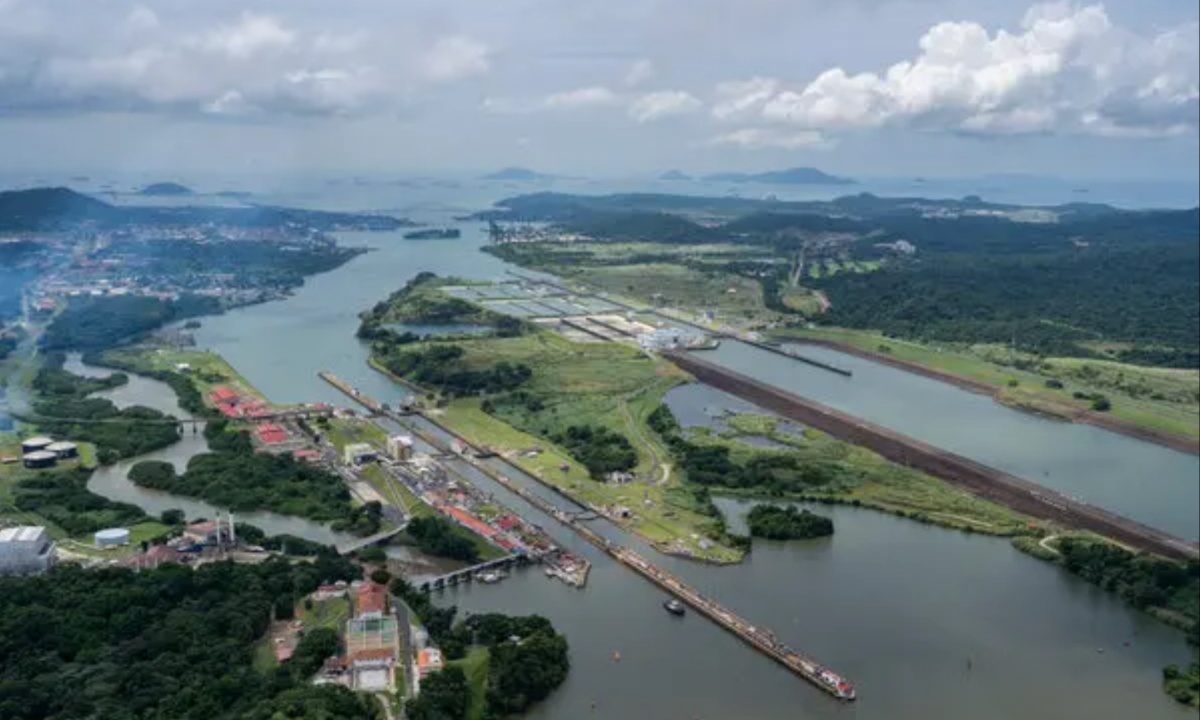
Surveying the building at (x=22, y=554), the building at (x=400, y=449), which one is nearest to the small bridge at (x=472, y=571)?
the building at (x=400, y=449)

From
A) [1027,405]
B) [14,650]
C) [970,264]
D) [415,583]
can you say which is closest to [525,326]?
[1027,405]

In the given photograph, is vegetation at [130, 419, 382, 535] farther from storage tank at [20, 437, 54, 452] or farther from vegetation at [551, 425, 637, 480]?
vegetation at [551, 425, 637, 480]

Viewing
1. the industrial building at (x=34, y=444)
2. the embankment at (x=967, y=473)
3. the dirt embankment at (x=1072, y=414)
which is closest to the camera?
the embankment at (x=967, y=473)

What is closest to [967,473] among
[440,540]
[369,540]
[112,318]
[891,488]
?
[891,488]

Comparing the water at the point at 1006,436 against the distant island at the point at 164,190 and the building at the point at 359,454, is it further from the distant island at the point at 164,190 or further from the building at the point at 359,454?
the distant island at the point at 164,190

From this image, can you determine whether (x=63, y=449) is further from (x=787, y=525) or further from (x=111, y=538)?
(x=787, y=525)

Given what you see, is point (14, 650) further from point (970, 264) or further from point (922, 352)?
point (970, 264)
